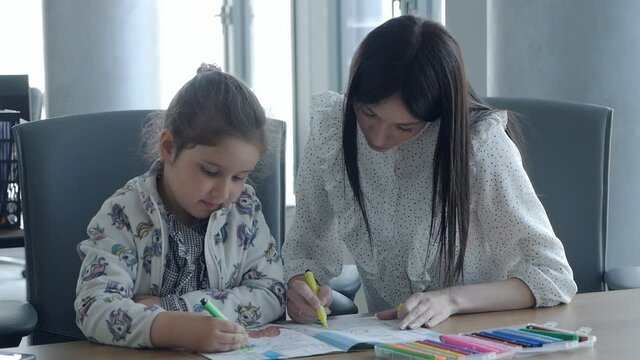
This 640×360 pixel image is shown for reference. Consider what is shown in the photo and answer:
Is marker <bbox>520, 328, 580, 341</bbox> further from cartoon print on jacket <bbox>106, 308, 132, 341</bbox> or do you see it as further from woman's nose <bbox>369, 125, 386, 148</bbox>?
cartoon print on jacket <bbox>106, 308, 132, 341</bbox>

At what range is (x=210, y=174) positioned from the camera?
1498 mm

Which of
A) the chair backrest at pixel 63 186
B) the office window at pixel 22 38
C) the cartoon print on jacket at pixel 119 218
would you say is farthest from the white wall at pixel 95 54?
the cartoon print on jacket at pixel 119 218

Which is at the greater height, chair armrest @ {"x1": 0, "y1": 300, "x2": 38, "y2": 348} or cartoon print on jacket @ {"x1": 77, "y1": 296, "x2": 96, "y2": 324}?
cartoon print on jacket @ {"x1": 77, "y1": 296, "x2": 96, "y2": 324}

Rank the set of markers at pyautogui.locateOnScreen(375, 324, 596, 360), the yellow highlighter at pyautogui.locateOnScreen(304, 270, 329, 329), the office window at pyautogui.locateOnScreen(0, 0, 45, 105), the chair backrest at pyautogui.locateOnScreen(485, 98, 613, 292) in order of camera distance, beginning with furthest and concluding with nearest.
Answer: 1. the office window at pyautogui.locateOnScreen(0, 0, 45, 105)
2. the chair backrest at pyautogui.locateOnScreen(485, 98, 613, 292)
3. the yellow highlighter at pyautogui.locateOnScreen(304, 270, 329, 329)
4. the set of markers at pyautogui.locateOnScreen(375, 324, 596, 360)

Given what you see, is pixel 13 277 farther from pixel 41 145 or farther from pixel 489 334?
pixel 489 334

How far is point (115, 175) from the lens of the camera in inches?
71.1

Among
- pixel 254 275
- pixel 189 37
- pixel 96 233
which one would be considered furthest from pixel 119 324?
pixel 189 37

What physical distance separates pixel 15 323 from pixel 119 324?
0.87ft

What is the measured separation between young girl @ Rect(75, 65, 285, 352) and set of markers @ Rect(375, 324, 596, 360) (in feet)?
0.98

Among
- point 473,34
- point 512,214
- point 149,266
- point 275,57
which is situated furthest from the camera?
point 275,57

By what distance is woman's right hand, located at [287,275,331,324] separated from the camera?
1.53 m

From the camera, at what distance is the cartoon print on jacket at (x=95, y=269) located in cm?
144

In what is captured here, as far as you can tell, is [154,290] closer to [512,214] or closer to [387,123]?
[387,123]

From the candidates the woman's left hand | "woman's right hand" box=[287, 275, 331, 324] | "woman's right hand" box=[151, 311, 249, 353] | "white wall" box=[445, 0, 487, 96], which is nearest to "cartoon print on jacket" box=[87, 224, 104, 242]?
"woman's right hand" box=[151, 311, 249, 353]
